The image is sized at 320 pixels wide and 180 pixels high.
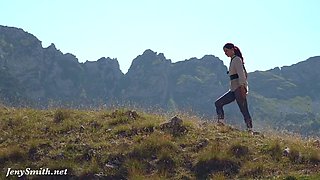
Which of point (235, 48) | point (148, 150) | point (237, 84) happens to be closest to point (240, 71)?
point (237, 84)

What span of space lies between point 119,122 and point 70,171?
296 centimetres

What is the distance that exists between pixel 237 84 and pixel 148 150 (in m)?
3.67

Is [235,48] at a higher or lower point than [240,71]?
higher

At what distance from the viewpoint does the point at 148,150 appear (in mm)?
10164

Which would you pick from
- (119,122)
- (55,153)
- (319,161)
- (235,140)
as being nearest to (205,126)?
(235,140)

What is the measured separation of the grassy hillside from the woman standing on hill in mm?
795

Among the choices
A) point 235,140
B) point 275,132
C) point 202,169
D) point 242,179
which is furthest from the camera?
point 275,132

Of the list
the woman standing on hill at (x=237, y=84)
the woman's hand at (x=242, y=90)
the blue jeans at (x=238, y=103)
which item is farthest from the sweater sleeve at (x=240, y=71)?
the blue jeans at (x=238, y=103)

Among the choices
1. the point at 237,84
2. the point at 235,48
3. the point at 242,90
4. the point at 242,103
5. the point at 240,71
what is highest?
the point at 235,48

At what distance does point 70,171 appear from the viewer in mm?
9430

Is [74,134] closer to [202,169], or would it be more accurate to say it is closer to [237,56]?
[202,169]

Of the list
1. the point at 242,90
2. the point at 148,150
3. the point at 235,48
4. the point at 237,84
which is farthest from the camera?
the point at 235,48


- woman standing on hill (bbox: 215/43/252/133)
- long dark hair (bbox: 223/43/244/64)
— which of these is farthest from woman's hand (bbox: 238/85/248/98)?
long dark hair (bbox: 223/43/244/64)

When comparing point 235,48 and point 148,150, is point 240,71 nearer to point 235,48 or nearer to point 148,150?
point 235,48
